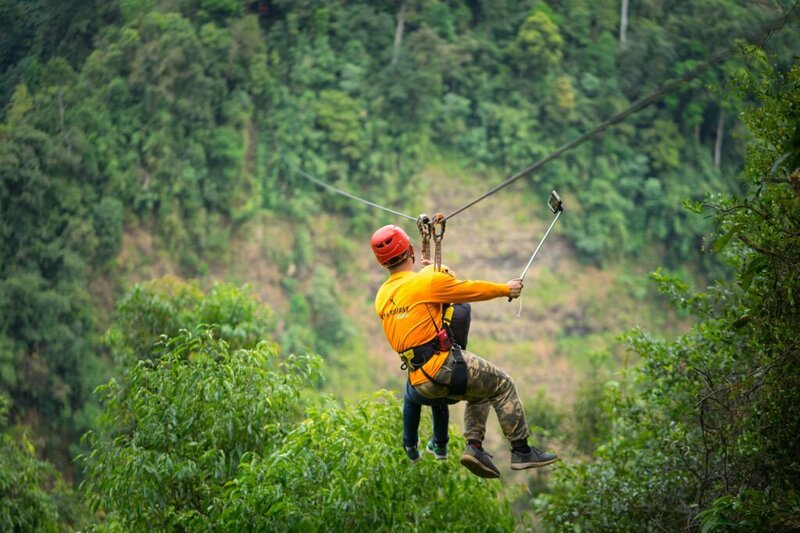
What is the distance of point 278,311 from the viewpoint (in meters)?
27.9

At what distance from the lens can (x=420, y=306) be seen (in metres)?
5.42

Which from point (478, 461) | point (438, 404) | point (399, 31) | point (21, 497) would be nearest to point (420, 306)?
point (438, 404)

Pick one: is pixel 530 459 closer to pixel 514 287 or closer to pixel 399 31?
pixel 514 287

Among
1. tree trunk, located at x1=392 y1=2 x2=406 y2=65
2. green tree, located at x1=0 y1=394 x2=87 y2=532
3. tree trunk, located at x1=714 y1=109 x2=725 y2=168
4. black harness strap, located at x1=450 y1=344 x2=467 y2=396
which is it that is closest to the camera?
black harness strap, located at x1=450 y1=344 x2=467 y2=396

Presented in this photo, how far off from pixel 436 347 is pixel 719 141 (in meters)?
32.1

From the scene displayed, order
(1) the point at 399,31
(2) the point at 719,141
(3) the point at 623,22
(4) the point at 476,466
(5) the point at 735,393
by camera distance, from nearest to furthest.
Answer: (4) the point at 476,466
(5) the point at 735,393
(1) the point at 399,31
(2) the point at 719,141
(3) the point at 623,22

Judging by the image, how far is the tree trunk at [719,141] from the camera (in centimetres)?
3506

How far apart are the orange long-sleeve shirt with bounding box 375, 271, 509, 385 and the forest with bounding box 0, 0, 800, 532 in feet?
8.35

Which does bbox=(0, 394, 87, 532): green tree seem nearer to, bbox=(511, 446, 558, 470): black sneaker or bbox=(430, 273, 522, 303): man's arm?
bbox=(511, 446, 558, 470): black sneaker

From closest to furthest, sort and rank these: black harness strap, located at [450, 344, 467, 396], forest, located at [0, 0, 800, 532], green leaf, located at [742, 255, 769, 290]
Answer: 1. green leaf, located at [742, 255, 769, 290]
2. black harness strap, located at [450, 344, 467, 396]
3. forest, located at [0, 0, 800, 532]

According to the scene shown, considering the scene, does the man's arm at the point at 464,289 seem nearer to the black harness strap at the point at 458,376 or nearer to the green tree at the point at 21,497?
the black harness strap at the point at 458,376

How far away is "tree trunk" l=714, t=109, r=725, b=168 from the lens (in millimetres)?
35062

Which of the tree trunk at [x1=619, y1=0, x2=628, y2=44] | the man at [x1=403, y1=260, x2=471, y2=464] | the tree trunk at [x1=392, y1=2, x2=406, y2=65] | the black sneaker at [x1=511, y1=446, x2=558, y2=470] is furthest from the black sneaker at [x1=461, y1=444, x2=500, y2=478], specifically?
the tree trunk at [x1=619, y1=0, x2=628, y2=44]

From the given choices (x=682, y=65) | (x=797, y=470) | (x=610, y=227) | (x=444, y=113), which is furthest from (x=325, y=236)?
(x=797, y=470)
